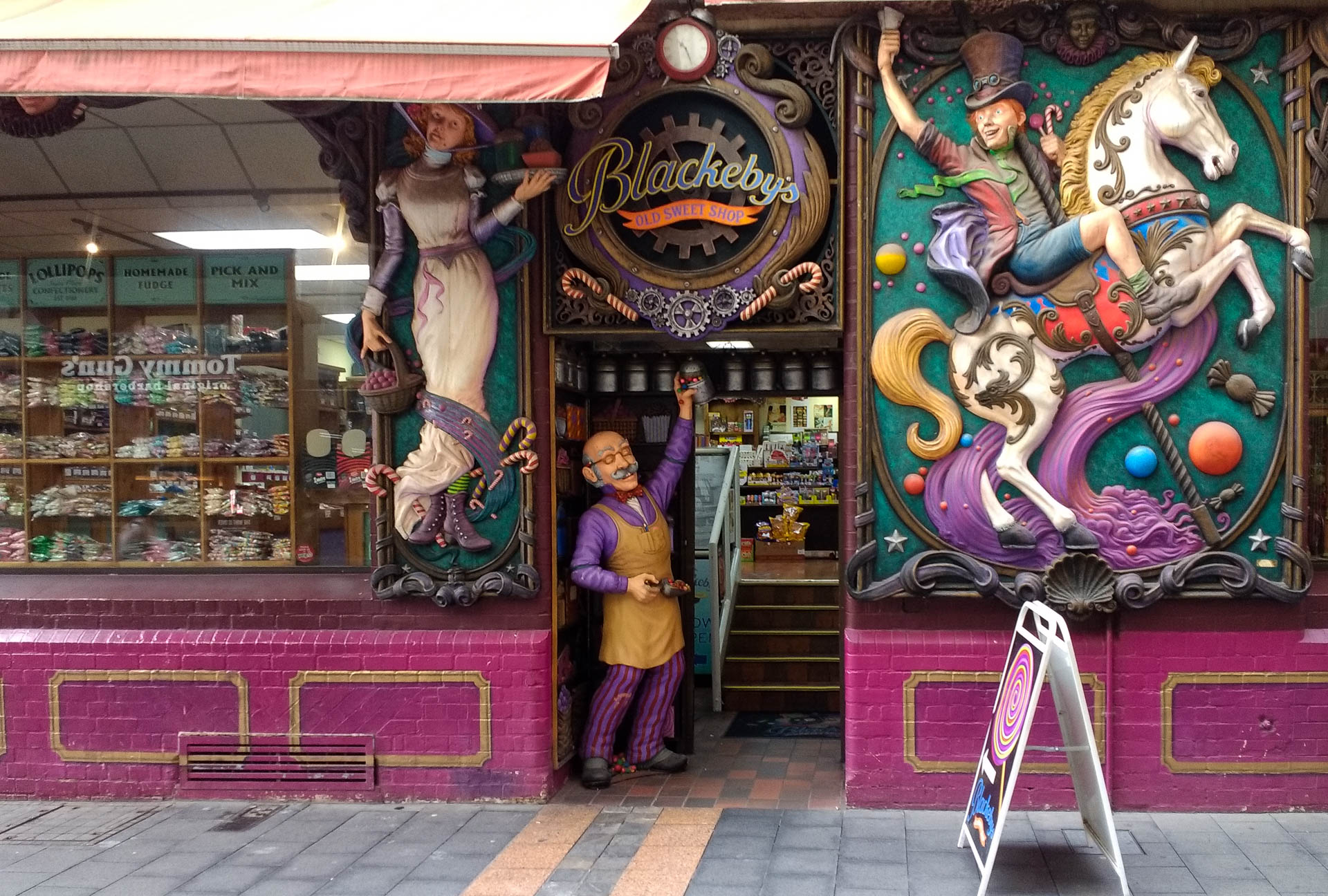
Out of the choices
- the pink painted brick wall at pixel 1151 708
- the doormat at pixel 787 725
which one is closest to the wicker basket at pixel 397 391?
the pink painted brick wall at pixel 1151 708

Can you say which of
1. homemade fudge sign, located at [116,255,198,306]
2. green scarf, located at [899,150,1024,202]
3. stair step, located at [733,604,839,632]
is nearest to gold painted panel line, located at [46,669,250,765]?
homemade fudge sign, located at [116,255,198,306]

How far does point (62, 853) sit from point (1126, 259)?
21.1ft

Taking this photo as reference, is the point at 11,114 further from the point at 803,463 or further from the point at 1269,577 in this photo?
the point at 803,463

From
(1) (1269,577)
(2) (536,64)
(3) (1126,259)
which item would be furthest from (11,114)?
(1) (1269,577)

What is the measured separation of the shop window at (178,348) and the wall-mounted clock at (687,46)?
2297 mm

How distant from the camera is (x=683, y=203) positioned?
6367 mm

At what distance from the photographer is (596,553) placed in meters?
6.78

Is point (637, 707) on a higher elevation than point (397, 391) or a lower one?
lower

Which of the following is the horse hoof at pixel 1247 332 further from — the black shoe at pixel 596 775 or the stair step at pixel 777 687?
the black shoe at pixel 596 775

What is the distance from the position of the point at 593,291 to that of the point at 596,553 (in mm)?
1563

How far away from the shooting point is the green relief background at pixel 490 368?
6.54 metres

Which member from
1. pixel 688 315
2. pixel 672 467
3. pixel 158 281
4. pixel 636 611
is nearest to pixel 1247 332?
pixel 688 315

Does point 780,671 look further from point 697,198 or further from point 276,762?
point 697,198

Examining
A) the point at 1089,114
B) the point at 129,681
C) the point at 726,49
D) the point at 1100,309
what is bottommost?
the point at 129,681
